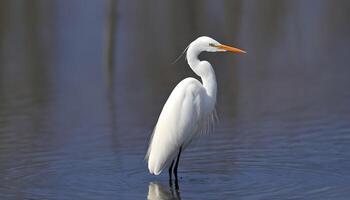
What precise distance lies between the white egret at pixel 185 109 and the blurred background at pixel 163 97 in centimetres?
27

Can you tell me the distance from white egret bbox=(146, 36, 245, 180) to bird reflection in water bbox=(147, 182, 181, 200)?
0.19 meters

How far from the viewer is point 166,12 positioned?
59.7 feet

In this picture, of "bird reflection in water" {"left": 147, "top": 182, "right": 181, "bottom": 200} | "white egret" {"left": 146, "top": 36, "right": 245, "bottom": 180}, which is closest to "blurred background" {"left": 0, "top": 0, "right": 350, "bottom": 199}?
"bird reflection in water" {"left": 147, "top": 182, "right": 181, "bottom": 200}

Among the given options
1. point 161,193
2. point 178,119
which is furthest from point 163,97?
point 161,193

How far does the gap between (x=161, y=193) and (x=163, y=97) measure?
4.38 meters

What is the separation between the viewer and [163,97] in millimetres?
11633

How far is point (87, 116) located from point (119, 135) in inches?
50.7

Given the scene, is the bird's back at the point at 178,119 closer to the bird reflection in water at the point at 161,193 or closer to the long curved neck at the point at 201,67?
the long curved neck at the point at 201,67

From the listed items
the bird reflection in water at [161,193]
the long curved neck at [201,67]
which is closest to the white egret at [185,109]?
the long curved neck at [201,67]

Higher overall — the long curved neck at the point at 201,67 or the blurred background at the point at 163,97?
the long curved neck at the point at 201,67

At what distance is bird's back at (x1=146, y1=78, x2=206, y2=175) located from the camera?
7.70 meters

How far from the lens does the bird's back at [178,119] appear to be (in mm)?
7703

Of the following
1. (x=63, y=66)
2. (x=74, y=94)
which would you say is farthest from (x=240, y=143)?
(x=63, y=66)

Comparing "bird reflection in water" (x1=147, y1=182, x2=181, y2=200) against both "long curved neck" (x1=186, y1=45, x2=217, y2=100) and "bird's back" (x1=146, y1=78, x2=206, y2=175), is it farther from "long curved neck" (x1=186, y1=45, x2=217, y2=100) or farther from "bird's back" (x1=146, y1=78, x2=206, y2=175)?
"long curved neck" (x1=186, y1=45, x2=217, y2=100)
